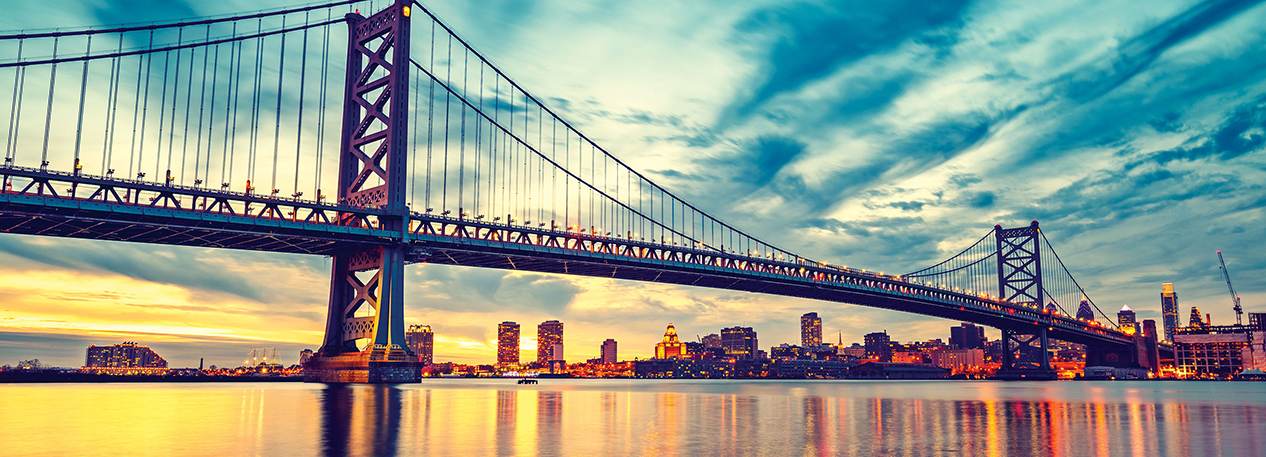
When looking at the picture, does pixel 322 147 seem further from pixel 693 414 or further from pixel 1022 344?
pixel 1022 344

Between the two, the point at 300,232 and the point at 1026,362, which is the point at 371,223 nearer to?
the point at 300,232

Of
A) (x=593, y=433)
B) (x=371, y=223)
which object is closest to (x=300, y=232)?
(x=371, y=223)

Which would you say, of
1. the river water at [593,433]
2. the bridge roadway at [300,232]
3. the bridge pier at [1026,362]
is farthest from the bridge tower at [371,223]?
the bridge pier at [1026,362]

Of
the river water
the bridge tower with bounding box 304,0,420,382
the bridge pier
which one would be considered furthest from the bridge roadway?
the bridge pier

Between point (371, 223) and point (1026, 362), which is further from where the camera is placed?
point (1026, 362)

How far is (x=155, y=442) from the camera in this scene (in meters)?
20.1

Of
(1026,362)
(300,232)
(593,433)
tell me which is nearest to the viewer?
(593,433)

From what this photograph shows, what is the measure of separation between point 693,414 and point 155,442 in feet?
64.6

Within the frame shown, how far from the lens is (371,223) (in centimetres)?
6844

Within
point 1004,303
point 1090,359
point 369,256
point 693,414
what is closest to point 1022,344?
point 1004,303

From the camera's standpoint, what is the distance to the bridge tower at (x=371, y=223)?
63.2 metres

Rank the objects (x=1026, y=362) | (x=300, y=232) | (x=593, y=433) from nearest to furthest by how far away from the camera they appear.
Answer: (x=593, y=433) → (x=300, y=232) → (x=1026, y=362)

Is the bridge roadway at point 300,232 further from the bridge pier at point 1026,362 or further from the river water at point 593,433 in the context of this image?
the bridge pier at point 1026,362

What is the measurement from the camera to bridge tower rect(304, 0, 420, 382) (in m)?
63.2
